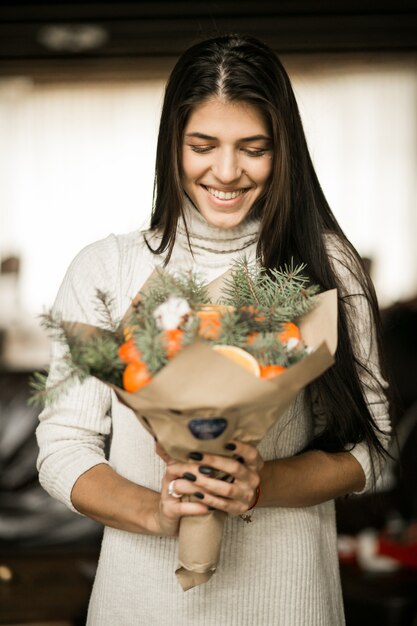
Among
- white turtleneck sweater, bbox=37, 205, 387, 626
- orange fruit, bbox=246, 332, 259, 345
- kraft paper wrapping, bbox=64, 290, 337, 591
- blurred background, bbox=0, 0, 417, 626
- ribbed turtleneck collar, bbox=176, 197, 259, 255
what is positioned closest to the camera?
kraft paper wrapping, bbox=64, 290, 337, 591

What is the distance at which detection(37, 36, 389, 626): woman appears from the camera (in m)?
1.40

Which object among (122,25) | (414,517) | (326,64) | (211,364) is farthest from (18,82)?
(211,364)

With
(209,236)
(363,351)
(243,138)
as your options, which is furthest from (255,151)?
(363,351)

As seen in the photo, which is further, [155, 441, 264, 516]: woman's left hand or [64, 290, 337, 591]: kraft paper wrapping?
[155, 441, 264, 516]: woman's left hand

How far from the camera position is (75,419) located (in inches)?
55.9

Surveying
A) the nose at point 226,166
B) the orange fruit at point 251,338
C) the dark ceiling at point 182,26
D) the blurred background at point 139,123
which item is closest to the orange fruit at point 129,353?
the orange fruit at point 251,338

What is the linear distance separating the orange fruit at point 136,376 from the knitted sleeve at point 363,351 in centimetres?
54

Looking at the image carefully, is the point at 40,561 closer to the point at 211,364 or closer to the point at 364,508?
the point at 364,508

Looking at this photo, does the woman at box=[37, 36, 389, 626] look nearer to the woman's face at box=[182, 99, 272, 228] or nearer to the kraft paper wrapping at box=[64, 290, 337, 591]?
the woman's face at box=[182, 99, 272, 228]

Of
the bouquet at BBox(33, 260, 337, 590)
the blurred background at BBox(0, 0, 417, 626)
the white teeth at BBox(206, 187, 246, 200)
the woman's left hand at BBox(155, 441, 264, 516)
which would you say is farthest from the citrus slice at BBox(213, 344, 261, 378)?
the blurred background at BBox(0, 0, 417, 626)

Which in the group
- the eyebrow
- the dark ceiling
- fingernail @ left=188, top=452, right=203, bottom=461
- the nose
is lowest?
fingernail @ left=188, top=452, right=203, bottom=461

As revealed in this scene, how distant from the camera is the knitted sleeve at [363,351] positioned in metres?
1.48

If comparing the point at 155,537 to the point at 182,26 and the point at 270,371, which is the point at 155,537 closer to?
the point at 270,371

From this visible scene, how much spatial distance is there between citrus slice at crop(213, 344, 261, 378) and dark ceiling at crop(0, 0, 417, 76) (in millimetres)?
4963
